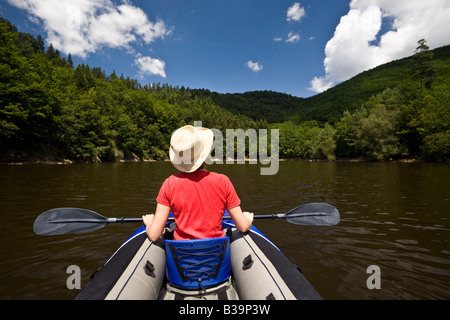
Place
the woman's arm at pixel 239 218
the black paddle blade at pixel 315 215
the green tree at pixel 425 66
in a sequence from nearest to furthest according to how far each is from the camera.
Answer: the woman's arm at pixel 239 218 < the black paddle blade at pixel 315 215 < the green tree at pixel 425 66

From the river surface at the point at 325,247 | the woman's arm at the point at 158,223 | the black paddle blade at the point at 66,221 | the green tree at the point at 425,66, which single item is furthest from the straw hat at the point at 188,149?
the green tree at the point at 425,66

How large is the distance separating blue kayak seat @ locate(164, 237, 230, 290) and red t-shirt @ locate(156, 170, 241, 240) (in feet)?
0.34

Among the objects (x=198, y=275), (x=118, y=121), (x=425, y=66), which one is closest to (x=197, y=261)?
(x=198, y=275)

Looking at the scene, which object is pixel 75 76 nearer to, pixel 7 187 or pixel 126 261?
pixel 7 187

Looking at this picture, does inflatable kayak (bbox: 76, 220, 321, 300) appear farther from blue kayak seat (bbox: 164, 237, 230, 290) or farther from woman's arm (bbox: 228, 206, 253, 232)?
woman's arm (bbox: 228, 206, 253, 232)

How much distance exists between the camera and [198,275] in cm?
263

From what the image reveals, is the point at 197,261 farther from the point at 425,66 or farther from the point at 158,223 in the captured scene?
the point at 425,66

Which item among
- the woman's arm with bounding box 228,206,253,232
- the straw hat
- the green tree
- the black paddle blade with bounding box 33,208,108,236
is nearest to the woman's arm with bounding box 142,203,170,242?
the straw hat

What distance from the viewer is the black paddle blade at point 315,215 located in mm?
4191

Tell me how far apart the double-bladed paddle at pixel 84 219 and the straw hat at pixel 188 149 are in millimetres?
1942

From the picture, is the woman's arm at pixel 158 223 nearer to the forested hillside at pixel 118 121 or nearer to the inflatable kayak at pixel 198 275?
the inflatable kayak at pixel 198 275

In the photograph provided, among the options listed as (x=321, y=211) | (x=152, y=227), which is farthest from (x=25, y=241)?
(x=321, y=211)

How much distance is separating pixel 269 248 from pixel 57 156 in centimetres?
3888
